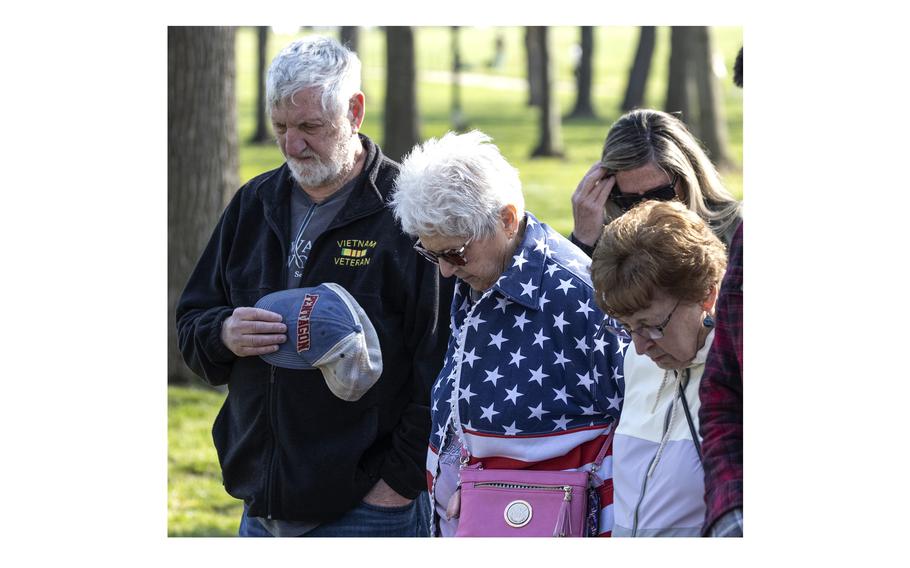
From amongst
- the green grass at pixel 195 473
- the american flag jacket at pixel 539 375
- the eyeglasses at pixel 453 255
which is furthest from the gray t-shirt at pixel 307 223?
the green grass at pixel 195 473

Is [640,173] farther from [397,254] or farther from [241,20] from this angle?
[241,20]

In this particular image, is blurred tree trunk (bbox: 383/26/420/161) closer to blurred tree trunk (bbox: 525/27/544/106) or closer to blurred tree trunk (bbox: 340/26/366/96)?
blurred tree trunk (bbox: 340/26/366/96)

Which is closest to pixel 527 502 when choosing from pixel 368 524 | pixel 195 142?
pixel 368 524

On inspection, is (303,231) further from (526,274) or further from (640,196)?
(640,196)

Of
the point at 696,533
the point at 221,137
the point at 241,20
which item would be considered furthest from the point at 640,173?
the point at 221,137

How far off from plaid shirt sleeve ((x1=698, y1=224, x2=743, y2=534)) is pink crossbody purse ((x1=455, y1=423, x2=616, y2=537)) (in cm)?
46

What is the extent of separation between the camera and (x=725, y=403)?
2256 millimetres

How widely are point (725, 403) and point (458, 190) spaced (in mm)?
920

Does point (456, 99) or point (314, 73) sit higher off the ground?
point (456, 99)

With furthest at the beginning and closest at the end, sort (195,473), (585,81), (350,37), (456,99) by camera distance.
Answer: (585,81), (456,99), (350,37), (195,473)

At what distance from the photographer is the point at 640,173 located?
10.8ft

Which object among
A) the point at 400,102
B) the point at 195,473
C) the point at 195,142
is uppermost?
the point at 400,102

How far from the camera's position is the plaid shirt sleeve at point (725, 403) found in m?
2.22

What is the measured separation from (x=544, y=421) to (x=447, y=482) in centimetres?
36
